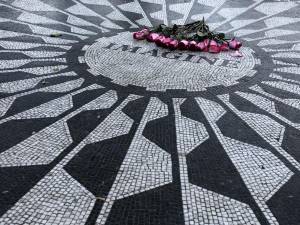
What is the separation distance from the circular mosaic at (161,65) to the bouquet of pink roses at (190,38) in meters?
0.20

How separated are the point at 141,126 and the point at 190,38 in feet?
17.3

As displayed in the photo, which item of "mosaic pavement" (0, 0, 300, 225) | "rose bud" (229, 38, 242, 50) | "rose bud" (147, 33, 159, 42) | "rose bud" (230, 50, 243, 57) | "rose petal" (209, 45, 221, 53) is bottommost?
"mosaic pavement" (0, 0, 300, 225)

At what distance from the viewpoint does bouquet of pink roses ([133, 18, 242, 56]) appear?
12.1 m

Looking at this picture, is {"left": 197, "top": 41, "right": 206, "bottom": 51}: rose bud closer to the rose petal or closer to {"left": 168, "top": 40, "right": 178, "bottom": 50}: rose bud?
the rose petal

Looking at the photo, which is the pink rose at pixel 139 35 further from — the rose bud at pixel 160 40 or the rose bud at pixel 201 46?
the rose bud at pixel 201 46

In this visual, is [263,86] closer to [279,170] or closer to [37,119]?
[279,170]

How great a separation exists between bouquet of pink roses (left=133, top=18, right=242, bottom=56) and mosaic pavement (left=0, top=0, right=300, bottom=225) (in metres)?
0.35

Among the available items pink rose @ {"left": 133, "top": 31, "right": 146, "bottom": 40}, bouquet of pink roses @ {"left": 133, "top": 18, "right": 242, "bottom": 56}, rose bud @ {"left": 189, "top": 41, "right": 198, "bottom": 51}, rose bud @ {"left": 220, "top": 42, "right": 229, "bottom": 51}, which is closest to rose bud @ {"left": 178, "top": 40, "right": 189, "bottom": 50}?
bouquet of pink roses @ {"left": 133, "top": 18, "right": 242, "bottom": 56}

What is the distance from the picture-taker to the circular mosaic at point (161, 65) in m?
10.1

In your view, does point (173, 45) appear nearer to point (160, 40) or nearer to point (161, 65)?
point (160, 40)

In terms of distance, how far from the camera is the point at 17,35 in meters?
12.5

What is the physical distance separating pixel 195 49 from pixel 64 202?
295 inches

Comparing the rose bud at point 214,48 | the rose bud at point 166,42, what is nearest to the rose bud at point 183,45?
the rose bud at point 166,42

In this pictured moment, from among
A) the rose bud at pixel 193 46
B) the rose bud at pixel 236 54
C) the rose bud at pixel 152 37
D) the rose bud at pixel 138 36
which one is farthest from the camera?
the rose bud at pixel 138 36
